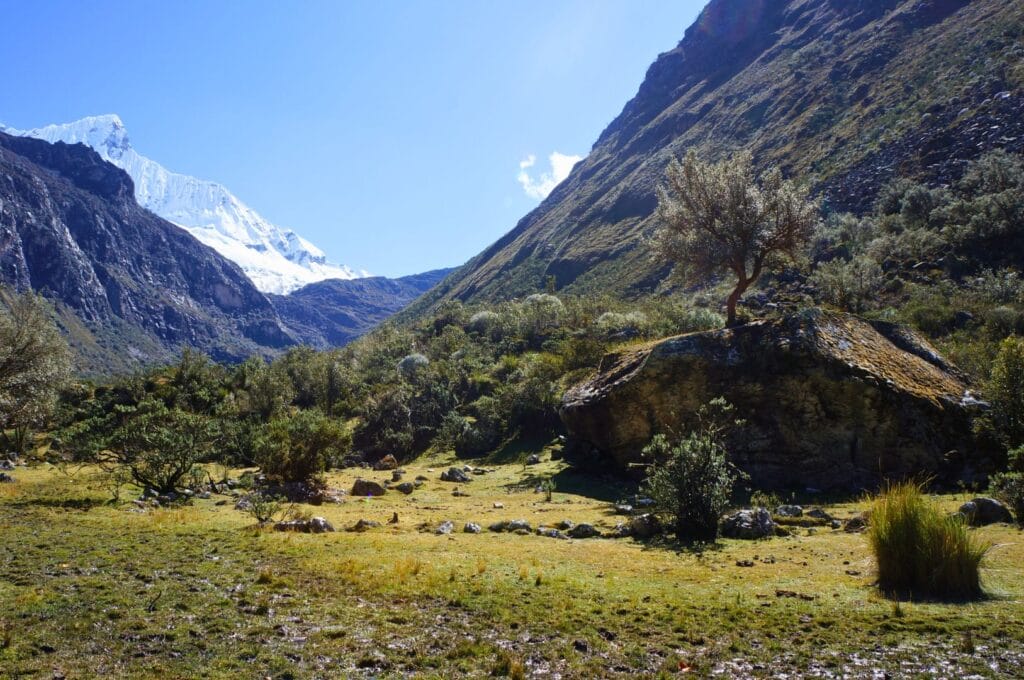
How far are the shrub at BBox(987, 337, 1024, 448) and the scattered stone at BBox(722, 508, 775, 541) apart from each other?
878 cm

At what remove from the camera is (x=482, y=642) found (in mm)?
7422

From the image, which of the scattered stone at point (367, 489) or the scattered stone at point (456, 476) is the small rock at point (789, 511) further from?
the scattered stone at point (367, 489)

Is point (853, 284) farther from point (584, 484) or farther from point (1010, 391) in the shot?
point (584, 484)

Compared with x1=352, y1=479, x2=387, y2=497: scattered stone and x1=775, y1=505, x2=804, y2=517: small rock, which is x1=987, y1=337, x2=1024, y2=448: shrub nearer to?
x1=775, y1=505, x2=804, y2=517: small rock

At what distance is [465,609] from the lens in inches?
346

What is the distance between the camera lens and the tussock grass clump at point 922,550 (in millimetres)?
8336

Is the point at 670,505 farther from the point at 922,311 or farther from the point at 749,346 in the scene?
the point at 922,311

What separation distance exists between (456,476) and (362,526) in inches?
459

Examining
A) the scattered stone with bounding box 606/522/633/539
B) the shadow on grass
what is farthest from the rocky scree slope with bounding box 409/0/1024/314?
the scattered stone with bounding box 606/522/633/539

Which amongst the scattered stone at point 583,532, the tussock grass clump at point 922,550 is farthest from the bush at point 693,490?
the tussock grass clump at point 922,550

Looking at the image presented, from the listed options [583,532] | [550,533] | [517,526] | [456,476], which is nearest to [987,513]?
[583,532]

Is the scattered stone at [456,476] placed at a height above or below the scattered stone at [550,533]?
above

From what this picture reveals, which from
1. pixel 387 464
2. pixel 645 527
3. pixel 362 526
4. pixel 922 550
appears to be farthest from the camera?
pixel 387 464

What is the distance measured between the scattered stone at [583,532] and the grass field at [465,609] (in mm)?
1097
